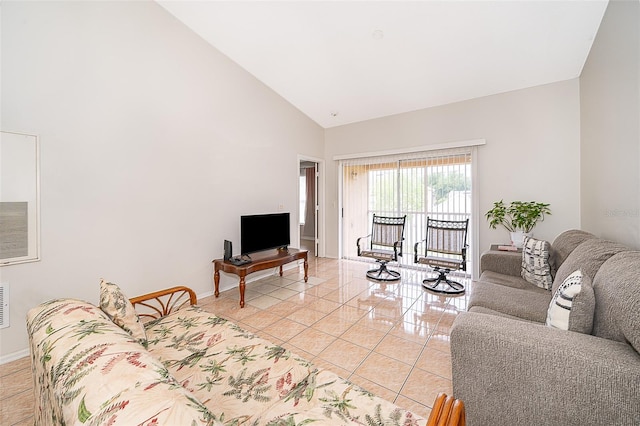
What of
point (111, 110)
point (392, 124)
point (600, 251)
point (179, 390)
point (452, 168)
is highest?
point (392, 124)

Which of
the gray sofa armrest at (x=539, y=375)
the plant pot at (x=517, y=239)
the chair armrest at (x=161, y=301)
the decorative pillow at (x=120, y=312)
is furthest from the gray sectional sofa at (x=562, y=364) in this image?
the plant pot at (x=517, y=239)

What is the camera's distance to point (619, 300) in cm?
119

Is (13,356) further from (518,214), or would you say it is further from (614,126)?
(518,214)

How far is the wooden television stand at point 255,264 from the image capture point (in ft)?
10.5

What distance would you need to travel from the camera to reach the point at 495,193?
3945mm

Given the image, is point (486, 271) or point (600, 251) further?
point (486, 271)

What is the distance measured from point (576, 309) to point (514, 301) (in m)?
0.78

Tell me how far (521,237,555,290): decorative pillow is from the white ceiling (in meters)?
2.25

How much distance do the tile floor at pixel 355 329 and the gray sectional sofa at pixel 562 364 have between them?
1.87 feet

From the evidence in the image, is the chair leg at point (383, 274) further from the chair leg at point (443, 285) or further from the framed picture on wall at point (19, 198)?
the framed picture on wall at point (19, 198)

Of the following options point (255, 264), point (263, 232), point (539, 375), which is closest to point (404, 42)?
point (263, 232)

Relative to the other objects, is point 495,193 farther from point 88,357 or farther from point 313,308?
point 88,357

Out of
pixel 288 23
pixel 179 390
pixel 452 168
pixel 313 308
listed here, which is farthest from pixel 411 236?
pixel 179 390

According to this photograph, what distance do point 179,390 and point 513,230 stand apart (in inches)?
174
